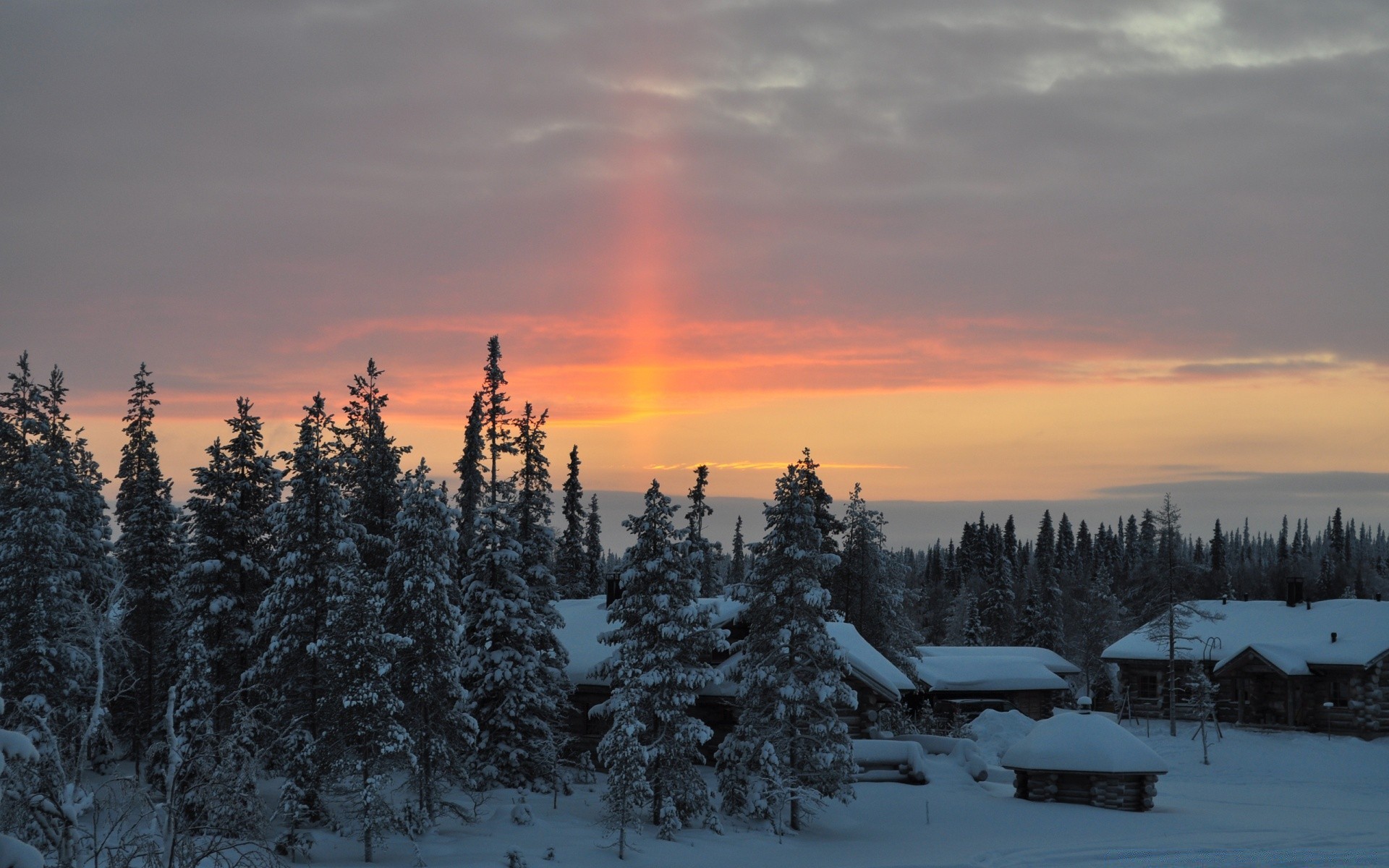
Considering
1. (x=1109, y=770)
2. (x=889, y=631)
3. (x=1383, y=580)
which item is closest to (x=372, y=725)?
(x=1109, y=770)

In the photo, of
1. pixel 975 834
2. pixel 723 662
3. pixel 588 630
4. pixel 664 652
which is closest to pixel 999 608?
pixel 588 630

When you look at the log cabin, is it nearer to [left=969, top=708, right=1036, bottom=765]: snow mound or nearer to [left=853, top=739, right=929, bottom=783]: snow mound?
[left=969, top=708, right=1036, bottom=765]: snow mound

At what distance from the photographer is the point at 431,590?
34.6m

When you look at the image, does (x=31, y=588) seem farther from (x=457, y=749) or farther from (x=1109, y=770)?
(x=1109, y=770)

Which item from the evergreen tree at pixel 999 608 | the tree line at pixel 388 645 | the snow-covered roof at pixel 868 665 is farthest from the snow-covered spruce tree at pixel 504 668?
the evergreen tree at pixel 999 608

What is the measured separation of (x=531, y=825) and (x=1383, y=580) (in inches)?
6814

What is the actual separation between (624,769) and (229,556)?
15387 millimetres

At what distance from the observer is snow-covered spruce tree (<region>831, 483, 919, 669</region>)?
204ft

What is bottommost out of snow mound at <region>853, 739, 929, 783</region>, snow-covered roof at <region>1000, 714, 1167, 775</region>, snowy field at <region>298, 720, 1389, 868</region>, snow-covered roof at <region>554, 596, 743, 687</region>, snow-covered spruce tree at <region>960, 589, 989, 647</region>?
snowy field at <region>298, 720, 1389, 868</region>

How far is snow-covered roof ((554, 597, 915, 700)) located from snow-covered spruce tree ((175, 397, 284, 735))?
39.5ft

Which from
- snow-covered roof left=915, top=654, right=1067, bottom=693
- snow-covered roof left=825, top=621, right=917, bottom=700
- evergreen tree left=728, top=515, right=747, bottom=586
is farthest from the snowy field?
evergreen tree left=728, top=515, right=747, bottom=586

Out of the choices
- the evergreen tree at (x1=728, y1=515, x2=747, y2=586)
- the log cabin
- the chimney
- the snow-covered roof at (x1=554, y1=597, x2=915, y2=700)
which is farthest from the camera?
the evergreen tree at (x1=728, y1=515, x2=747, y2=586)

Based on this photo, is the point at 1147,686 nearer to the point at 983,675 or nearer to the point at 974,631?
the point at 983,675

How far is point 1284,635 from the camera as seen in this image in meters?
62.2
